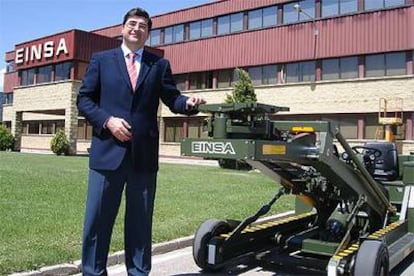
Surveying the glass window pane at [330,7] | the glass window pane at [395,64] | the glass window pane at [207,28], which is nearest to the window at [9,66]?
the glass window pane at [207,28]

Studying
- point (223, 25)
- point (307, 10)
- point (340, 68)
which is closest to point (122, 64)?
point (340, 68)

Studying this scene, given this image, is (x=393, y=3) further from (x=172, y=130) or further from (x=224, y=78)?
(x=172, y=130)

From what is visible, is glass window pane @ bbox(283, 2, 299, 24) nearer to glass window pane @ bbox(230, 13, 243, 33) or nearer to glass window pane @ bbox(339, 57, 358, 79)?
glass window pane @ bbox(230, 13, 243, 33)

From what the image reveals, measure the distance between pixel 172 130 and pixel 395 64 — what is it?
16.1m

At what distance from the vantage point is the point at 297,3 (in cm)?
3119

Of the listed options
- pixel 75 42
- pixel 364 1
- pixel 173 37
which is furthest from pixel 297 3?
pixel 75 42

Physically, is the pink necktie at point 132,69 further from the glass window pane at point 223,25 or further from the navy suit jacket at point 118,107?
the glass window pane at point 223,25

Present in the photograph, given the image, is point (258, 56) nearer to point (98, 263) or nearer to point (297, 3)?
point (297, 3)

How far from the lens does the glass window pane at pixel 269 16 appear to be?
32.4m

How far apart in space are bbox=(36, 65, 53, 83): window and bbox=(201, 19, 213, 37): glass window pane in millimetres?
10621

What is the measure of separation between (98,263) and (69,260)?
193cm

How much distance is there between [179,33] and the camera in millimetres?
37969

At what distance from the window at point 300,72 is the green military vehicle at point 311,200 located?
23227 millimetres

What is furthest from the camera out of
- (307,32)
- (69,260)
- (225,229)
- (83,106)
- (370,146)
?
(307,32)
